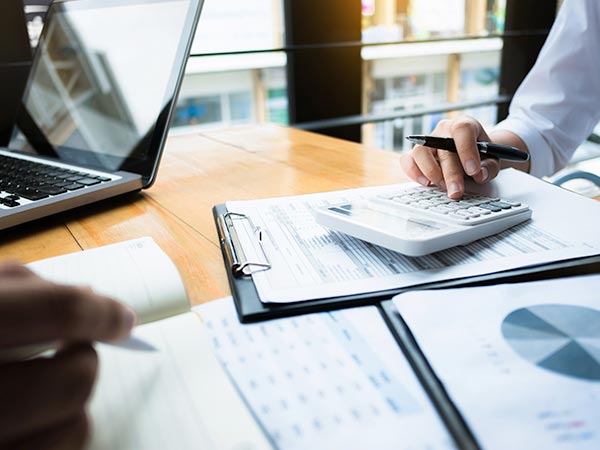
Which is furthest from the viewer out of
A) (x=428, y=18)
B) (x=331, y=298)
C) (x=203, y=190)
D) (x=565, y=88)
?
(x=428, y=18)

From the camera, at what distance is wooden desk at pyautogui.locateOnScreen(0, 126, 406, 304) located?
0.46 meters

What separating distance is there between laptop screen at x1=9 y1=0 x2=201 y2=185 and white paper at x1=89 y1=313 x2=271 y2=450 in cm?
38

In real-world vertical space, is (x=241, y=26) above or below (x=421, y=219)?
above

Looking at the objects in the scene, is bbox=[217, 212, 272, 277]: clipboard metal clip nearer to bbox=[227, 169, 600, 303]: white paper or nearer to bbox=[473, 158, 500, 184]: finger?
bbox=[227, 169, 600, 303]: white paper

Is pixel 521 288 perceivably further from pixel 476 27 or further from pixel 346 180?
pixel 476 27

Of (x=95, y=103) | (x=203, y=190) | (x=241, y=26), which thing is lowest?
(x=203, y=190)

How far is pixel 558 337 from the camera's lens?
0.27 meters

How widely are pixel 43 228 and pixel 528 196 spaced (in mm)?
488

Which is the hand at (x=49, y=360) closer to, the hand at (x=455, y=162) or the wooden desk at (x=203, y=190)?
the wooden desk at (x=203, y=190)

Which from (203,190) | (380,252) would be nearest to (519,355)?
(380,252)

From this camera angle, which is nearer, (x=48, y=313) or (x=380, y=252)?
(x=48, y=313)

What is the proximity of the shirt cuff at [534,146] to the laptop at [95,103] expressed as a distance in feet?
1.51

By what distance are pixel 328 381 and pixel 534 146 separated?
60 centimetres

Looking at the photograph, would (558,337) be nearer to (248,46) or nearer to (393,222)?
(393,222)
